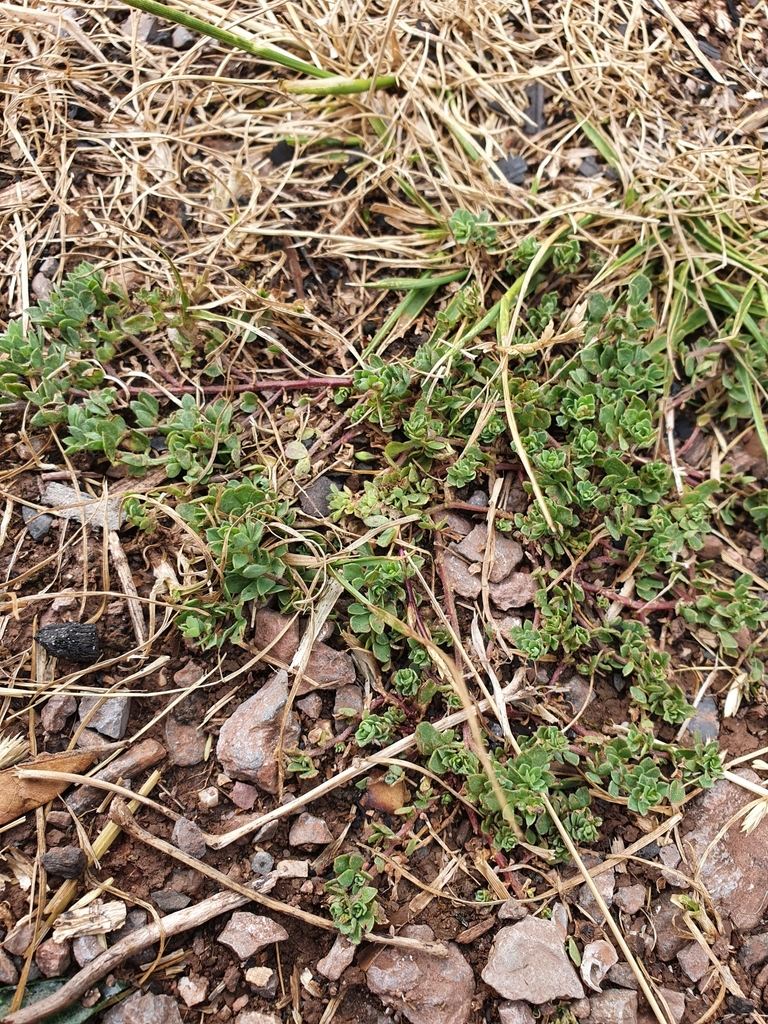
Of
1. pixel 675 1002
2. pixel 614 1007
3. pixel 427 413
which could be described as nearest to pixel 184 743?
pixel 427 413

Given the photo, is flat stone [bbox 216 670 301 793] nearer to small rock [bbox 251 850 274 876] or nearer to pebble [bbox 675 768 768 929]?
small rock [bbox 251 850 274 876]

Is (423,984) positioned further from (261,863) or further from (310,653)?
(310,653)

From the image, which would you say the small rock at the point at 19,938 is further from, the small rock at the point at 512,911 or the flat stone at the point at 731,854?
the flat stone at the point at 731,854

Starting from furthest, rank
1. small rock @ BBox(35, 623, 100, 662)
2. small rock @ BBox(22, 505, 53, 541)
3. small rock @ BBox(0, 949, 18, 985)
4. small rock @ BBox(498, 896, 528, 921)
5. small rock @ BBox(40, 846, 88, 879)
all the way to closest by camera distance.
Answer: small rock @ BBox(22, 505, 53, 541) → small rock @ BBox(35, 623, 100, 662) → small rock @ BBox(498, 896, 528, 921) → small rock @ BBox(40, 846, 88, 879) → small rock @ BBox(0, 949, 18, 985)

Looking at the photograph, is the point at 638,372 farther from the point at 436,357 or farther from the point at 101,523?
the point at 101,523

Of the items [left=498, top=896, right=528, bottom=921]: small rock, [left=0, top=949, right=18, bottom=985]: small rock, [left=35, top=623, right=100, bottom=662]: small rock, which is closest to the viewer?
[left=0, top=949, right=18, bottom=985]: small rock

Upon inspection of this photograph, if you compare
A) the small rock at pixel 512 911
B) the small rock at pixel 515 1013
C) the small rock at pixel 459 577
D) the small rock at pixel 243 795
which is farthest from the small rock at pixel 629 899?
the small rock at pixel 243 795

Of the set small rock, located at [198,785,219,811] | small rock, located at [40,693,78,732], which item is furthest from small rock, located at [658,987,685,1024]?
small rock, located at [40,693,78,732]
